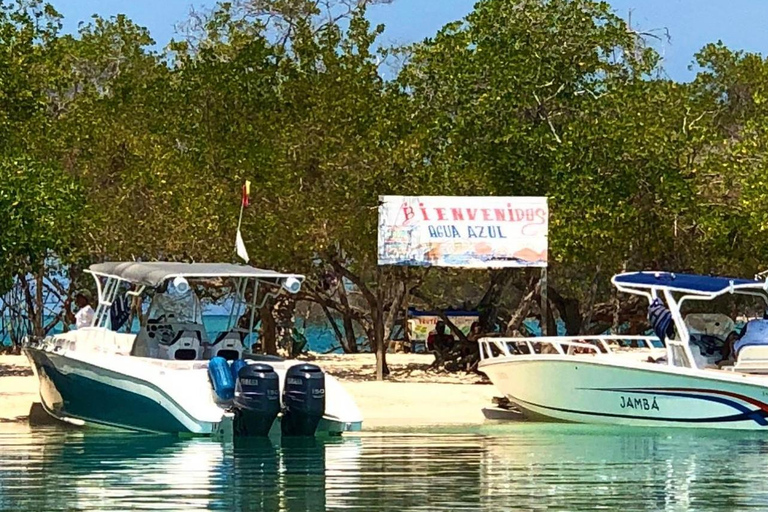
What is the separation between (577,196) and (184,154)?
7.62 metres

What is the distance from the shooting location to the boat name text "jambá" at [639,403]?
18.2m

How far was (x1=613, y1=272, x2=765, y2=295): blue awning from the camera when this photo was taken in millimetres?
18516

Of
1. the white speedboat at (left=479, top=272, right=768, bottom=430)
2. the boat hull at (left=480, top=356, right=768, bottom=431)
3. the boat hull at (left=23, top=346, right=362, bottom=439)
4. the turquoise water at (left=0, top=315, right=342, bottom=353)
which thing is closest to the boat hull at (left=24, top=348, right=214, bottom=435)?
the boat hull at (left=23, top=346, right=362, bottom=439)

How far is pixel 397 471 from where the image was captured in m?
14.0

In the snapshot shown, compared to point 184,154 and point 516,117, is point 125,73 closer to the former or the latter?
point 184,154

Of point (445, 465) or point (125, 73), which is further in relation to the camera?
point (125, 73)

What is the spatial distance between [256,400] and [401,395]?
6470 mm

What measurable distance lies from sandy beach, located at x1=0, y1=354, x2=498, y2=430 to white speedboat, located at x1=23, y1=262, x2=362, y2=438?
2.00 metres

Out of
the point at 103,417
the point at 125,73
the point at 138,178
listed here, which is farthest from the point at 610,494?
the point at 125,73

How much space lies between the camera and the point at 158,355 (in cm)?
1823

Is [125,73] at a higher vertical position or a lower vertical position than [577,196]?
higher

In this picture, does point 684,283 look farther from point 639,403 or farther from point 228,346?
point 228,346

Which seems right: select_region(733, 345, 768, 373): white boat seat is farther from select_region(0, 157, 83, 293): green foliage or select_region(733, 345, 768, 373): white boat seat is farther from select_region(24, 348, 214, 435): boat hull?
select_region(0, 157, 83, 293): green foliage

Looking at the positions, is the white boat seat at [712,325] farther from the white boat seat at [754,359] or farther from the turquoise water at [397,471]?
the turquoise water at [397,471]
